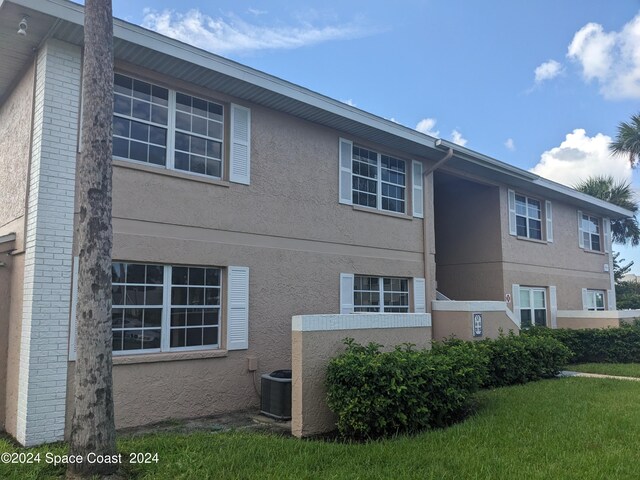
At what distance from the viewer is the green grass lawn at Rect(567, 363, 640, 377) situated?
12804 millimetres

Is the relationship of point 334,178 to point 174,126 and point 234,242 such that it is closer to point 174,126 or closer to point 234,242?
point 234,242

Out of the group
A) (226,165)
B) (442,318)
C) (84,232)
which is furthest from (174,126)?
(442,318)

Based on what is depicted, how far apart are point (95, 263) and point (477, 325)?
897 centimetres

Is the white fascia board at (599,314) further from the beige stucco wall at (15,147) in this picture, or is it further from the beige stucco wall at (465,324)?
the beige stucco wall at (15,147)

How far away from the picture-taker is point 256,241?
376 inches

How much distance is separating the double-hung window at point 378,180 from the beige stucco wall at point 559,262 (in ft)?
14.5

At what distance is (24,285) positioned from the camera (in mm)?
7312

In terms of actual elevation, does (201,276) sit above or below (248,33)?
below

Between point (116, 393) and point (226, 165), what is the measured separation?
13.5 feet

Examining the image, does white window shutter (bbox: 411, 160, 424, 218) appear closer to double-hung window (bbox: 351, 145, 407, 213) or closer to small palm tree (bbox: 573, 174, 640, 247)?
double-hung window (bbox: 351, 145, 407, 213)

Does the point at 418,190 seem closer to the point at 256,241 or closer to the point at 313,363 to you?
the point at 256,241

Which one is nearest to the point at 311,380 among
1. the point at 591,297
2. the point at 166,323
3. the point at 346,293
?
the point at 166,323

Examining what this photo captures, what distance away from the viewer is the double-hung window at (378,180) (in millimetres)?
11741

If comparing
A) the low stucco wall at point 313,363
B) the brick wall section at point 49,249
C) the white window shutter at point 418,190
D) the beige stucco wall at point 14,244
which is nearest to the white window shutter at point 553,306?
the white window shutter at point 418,190
